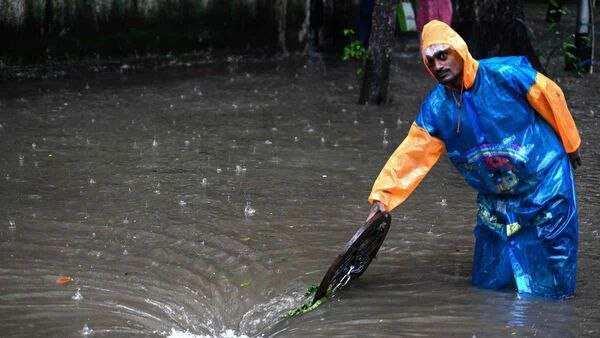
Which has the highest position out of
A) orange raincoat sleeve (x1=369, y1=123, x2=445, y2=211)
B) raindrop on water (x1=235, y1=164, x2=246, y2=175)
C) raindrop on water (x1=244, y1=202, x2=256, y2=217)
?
orange raincoat sleeve (x1=369, y1=123, x2=445, y2=211)

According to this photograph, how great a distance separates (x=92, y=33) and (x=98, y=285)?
759cm

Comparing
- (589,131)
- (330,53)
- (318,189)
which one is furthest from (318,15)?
(318,189)

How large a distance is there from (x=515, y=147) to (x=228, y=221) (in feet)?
8.16

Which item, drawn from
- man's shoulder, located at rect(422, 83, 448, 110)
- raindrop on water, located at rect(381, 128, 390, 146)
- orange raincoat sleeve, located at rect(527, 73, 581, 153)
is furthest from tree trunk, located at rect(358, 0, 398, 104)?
orange raincoat sleeve, located at rect(527, 73, 581, 153)

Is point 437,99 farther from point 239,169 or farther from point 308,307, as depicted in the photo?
Result: point 239,169

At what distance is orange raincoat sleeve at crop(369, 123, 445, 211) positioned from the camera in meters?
4.89

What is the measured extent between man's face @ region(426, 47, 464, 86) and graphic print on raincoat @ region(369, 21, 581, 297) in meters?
0.04

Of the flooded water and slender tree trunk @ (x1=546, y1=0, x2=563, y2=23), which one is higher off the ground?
slender tree trunk @ (x1=546, y1=0, x2=563, y2=23)

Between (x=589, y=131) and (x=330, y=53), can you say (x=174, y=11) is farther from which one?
(x=589, y=131)

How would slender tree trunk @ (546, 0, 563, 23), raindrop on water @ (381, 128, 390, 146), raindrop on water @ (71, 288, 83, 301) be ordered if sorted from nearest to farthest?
raindrop on water @ (71, 288, 83, 301) < raindrop on water @ (381, 128, 390, 146) < slender tree trunk @ (546, 0, 563, 23)

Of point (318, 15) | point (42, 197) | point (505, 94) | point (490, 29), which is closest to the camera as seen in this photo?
point (505, 94)

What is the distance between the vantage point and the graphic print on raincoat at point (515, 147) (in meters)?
4.65

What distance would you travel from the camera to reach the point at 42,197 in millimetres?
6973

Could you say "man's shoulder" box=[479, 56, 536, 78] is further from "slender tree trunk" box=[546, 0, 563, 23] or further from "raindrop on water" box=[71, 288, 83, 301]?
"slender tree trunk" box=[546, 0, 563, 23]
